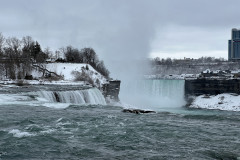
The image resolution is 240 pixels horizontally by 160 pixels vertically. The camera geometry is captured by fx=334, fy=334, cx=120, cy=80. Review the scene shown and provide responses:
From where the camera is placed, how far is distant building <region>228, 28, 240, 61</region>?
567ft

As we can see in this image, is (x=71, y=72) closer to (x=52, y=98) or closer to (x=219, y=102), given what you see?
(x=219, y=102)

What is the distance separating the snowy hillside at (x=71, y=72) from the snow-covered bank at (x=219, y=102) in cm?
1934

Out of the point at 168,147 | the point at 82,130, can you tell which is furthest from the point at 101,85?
the point at 168,147

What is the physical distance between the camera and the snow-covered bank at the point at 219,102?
61.3 metres

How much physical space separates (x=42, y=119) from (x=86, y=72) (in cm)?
4500

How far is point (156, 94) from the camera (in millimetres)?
72938

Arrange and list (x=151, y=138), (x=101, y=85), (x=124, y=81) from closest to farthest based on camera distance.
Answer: (x=151, y=138), (x=101, y=85), (x=124, y=81)

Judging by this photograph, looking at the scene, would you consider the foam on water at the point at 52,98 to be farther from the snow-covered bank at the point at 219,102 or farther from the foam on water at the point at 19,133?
the snow-covered bank at the point at 219,102

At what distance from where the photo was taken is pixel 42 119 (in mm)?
21906

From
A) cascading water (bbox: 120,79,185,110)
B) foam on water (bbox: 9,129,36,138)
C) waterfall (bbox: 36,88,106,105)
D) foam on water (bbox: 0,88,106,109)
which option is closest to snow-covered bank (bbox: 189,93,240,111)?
cascading water (bbox: 120,79,185,110)

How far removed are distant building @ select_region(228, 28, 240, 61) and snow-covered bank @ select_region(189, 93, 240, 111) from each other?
373ft

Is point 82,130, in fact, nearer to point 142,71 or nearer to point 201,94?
point 201,94

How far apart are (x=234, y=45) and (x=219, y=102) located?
119m

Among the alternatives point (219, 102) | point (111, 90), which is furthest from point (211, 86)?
point (111, 90)
